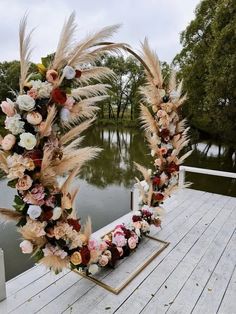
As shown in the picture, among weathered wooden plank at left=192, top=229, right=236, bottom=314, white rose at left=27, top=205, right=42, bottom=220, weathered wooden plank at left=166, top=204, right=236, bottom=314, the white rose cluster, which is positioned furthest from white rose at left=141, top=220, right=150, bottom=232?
the white rose cluster

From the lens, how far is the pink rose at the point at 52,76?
1.70 m

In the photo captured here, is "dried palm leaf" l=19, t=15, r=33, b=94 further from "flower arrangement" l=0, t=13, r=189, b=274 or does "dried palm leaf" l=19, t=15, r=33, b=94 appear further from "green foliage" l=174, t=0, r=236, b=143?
"green foliage" l=174, t=0, r=236, b=143

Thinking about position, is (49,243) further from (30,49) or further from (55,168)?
(30,49)

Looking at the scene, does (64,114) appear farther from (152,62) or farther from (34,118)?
(152,62)

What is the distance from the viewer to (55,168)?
5.82 feet

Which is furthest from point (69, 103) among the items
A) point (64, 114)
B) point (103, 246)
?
point (103, 246)

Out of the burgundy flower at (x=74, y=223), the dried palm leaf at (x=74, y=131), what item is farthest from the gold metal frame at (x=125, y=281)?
the dried palm leaf at (x=74, y=131)

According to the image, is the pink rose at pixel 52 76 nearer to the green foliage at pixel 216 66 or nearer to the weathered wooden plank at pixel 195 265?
the weathered wooden plank at pixel 195 265

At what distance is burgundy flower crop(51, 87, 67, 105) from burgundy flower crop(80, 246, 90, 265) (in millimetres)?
1181

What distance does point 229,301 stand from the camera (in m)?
2.09

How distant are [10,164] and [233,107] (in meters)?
8.11

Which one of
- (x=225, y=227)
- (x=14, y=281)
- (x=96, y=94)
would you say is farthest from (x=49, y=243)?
(x=225, y=227)

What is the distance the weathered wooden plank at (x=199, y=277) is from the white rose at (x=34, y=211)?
4.00 feet

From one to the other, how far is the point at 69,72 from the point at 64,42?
0.20m
